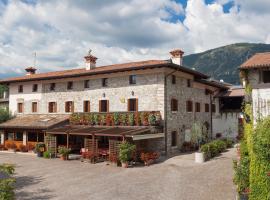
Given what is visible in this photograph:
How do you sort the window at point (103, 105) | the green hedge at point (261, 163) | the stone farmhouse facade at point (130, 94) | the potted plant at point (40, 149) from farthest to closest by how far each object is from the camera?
the window at point (103, 105)
the potted plant at point (40, 149)
the stone farmhouse facade at point (130, 94)
the green hedge at point (261, 163)

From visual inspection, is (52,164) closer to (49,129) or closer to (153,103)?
(49,129)

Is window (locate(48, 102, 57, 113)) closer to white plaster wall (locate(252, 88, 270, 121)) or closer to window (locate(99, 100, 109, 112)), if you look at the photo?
window (locate(99, 100, 109, 112))

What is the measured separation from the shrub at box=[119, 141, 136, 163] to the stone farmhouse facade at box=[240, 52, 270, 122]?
30.7 feet

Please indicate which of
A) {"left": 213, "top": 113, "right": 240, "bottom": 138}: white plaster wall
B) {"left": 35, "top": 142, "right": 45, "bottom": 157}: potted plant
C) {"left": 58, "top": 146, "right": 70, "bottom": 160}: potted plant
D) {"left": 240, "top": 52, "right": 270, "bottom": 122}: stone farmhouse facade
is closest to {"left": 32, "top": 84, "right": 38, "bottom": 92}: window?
{"left": 35, "top": 142, "right": 45, "bottom": 157}: potted plant

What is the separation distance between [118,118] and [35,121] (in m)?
10.6

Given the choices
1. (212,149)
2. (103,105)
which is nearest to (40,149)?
(103,105)

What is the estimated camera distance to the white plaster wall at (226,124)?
35.0m

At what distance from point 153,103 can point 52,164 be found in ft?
32.0

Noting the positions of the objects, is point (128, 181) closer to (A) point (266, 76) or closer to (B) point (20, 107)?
(A) point (266, 76)

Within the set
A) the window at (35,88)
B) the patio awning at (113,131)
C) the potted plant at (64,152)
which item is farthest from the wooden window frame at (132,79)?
the window at (35,88)

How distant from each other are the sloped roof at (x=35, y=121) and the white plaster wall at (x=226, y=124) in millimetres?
17889

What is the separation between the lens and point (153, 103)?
25375 millimetres

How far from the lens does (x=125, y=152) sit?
21.4 meters

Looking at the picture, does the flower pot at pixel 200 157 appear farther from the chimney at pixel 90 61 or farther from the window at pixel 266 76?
the chimney at pixel 90 61
